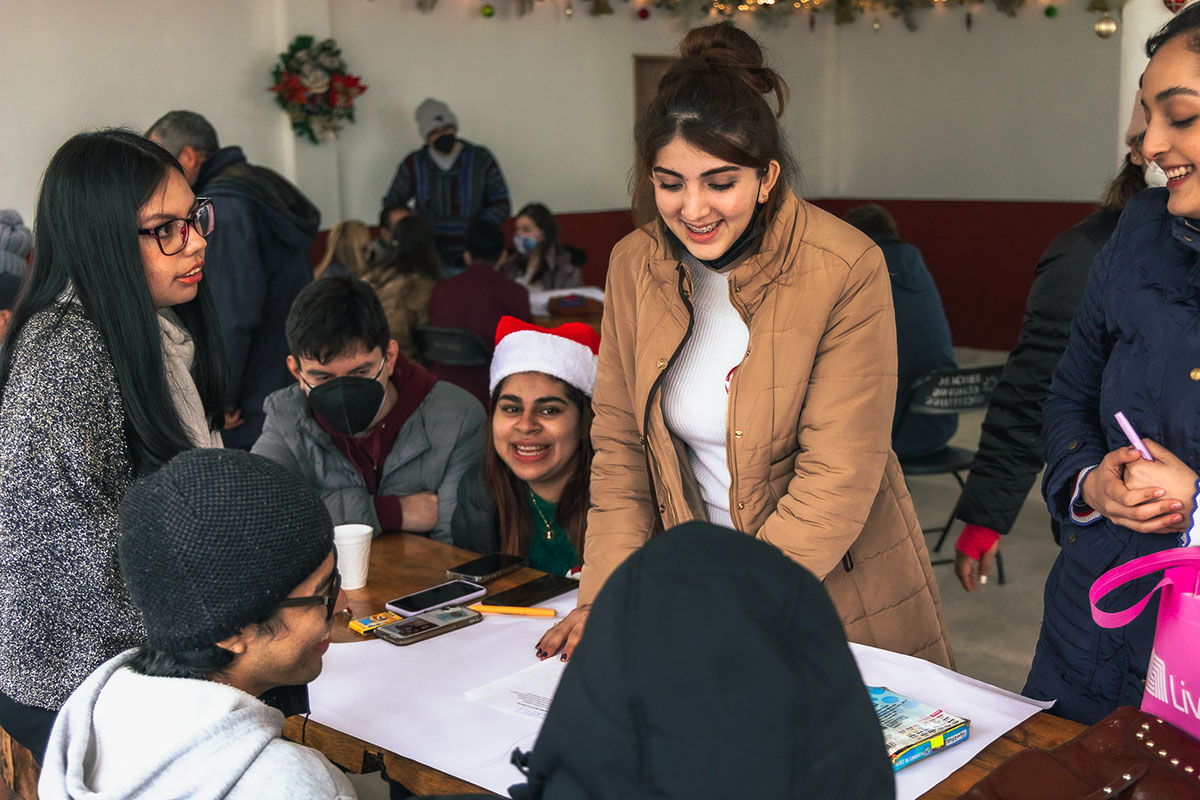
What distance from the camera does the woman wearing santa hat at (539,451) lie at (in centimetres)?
245

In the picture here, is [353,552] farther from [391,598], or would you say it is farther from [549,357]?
[549,357]

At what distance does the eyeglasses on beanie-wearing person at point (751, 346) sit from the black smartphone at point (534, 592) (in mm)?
217

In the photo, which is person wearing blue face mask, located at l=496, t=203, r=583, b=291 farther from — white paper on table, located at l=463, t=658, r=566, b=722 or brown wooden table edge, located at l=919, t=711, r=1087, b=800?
brown wooden table edge, located at l=919, t=711, r=1087, b=800

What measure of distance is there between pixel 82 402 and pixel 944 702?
4.03 feet

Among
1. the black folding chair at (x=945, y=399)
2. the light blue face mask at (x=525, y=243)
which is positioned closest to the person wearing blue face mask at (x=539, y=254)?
the light blue face mask at (x=525, y=243)

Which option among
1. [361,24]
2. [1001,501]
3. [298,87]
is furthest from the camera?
[361,24]

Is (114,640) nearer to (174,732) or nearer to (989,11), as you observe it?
(174,732)

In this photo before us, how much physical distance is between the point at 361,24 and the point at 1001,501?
20.3 ft

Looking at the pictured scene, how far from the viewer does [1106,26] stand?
774 centimetres

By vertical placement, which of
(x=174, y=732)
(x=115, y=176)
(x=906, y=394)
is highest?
(x=115, y=176)

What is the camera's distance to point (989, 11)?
28.1ft

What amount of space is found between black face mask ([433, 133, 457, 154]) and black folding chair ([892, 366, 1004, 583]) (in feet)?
13.1

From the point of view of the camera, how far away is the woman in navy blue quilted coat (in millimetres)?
1423

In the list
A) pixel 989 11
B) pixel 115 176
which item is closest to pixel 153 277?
pixel 115 176
